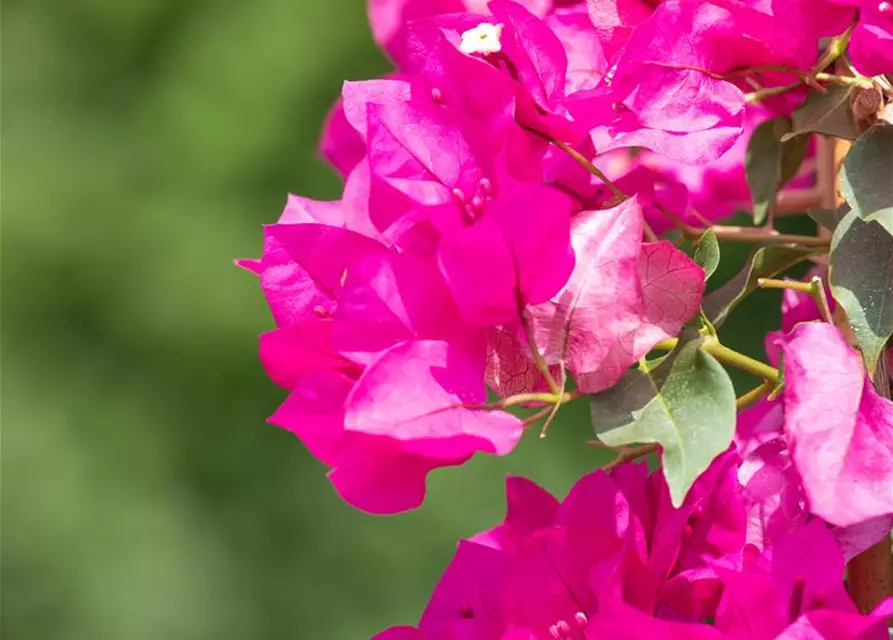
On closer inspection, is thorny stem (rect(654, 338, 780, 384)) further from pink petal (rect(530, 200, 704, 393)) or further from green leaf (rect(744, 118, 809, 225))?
green leaf (rect(744, 118, 809, 225))

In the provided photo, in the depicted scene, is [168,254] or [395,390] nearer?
[395,390]

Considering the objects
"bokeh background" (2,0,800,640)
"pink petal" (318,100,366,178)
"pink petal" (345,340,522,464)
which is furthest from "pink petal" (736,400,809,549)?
"bokeh background" (2,0,800,640)

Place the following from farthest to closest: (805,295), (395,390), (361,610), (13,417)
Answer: (13,417) → (361,610) → (805,295) → (395,390)

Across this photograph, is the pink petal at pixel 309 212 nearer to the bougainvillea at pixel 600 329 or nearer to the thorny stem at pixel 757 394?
the bougainvillea at pixel 600 329

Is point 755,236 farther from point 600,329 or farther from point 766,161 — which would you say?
point 600,329

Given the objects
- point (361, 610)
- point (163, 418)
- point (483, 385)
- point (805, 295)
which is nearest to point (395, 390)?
point (483, 385)

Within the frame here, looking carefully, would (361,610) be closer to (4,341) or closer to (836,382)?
(4,341)

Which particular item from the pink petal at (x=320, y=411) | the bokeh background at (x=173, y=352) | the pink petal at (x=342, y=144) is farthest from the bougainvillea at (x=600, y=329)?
the bokeh background at (x=173, y=352)
